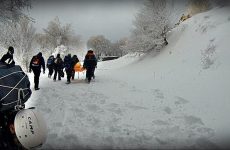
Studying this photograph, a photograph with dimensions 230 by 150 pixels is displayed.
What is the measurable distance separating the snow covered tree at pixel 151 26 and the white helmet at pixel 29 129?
29008 mm

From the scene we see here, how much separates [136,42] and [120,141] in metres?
27.9

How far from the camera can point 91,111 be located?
1170cm

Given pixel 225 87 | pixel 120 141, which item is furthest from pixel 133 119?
pixel 225 87

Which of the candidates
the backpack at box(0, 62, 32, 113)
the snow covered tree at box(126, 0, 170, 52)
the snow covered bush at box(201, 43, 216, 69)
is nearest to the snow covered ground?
the snow covered bush at box(201, 43, 216, 69)

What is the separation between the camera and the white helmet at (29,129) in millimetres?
4039

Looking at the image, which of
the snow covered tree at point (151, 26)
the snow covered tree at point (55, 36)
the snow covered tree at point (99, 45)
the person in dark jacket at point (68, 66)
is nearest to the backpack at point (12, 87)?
the person in dark jacket at point (68, 66)

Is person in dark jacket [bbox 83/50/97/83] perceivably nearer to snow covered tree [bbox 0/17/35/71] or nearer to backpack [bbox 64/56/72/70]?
backpack [bbox 64/56/72/70]

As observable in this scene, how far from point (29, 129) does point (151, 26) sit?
103 feet

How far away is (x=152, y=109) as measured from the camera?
12.3 m

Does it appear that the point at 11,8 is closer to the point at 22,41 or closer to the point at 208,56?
the point at 208,56

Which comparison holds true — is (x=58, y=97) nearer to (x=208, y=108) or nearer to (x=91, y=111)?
(x=91, y=111)

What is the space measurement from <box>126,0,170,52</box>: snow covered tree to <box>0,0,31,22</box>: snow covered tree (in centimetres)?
1817

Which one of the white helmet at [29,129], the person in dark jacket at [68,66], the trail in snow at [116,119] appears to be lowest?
the trail in snow at [116,119]

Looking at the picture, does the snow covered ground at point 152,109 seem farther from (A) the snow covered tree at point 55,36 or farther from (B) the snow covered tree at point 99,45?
(B) the snow covered tree at point 99,45
